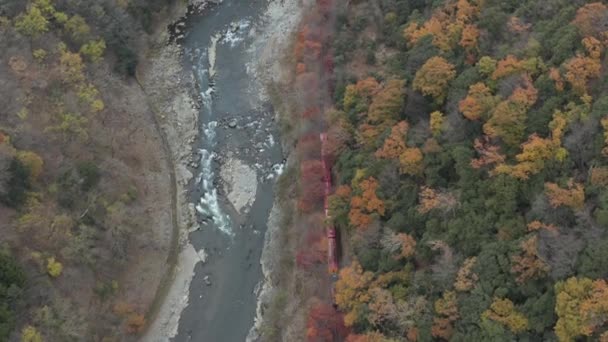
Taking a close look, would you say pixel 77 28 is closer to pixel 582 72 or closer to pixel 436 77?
pixel 436 77

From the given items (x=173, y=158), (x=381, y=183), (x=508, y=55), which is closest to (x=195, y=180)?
(x=173, y=158)

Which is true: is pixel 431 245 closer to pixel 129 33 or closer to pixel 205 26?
pixel 129 33

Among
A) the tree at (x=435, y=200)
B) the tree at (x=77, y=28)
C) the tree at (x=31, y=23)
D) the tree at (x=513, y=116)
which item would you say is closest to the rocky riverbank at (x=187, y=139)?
the tree at (x=77, y=28)

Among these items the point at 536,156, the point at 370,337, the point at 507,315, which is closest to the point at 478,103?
the point at 536,156

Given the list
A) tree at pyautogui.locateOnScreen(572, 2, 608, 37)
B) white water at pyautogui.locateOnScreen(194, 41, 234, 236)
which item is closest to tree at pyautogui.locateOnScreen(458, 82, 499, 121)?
tree at pyautogui.locateOnScreen(572, 2, 608, 37)

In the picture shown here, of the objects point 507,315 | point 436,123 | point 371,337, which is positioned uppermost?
point 436,123

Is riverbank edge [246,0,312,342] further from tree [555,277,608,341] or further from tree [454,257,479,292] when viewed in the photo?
tree [555,277,608,341]
